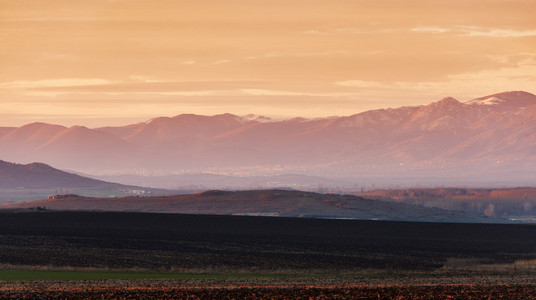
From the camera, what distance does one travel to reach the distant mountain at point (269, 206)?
178 meters

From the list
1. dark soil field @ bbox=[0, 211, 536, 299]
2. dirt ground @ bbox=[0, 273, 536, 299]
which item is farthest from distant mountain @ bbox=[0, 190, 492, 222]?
dirt ground @ bbox=[0, 273, 536, 299]

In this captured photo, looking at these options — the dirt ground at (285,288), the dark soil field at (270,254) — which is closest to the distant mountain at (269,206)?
the dark soil field at (270,254)

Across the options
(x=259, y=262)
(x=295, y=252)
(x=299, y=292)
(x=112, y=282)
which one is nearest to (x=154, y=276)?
(x=112, y=282)

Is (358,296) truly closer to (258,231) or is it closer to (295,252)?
(295,252)

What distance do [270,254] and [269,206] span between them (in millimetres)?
100825

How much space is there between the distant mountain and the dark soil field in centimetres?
4514

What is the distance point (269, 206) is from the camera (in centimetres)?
18562

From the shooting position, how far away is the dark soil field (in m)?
49.6

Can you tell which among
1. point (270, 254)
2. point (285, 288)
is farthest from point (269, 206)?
point (285, 288)

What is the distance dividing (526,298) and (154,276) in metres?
26.8

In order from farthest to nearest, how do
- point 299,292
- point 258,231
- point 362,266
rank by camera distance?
point 258,231, point 362,266, point 299,292

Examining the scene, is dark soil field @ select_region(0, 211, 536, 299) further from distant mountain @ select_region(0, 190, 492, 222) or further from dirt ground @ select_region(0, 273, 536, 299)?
distant mountain @ select_region(0, 190, 492, 222)

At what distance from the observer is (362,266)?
7550 cm

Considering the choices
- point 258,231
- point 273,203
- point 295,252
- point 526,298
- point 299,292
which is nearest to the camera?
point 526,298
